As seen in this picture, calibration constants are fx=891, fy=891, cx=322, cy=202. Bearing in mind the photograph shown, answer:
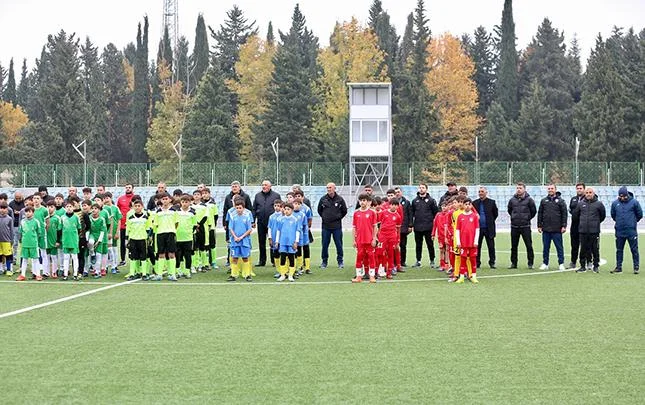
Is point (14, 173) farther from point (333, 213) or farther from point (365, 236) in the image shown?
point (365, 236)

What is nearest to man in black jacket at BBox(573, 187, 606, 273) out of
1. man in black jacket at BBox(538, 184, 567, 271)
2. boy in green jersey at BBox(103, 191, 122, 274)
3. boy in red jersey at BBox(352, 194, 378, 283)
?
man in black jacket at BBox(538, 184, 567, 271)

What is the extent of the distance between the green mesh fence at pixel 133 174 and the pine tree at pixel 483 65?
3588cm

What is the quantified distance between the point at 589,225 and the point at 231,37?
70571 millimetres

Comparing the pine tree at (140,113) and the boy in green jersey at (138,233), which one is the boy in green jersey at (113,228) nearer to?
the boy in green jersey at (138,233)

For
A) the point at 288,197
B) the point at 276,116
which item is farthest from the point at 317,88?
the point at 288,197

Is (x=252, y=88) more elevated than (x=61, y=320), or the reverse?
(x=252, y=88)

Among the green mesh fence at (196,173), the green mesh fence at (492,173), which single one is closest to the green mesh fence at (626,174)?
the green mesh fence at (492,173)

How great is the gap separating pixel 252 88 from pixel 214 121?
29.9 ft

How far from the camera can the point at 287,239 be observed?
652 inches

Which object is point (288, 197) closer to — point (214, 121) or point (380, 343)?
point (380, 343)

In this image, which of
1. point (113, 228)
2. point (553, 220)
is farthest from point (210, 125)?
point (553, 220)

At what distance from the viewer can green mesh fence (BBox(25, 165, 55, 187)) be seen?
174ft

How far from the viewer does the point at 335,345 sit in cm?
925

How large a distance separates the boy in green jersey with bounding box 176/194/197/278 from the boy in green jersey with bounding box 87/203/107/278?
1531mm
